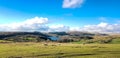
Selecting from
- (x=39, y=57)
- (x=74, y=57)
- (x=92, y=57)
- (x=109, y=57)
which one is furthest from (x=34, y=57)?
(x=109, y=57)

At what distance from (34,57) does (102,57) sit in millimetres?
12477

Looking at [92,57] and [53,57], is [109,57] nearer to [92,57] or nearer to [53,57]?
[92,57]

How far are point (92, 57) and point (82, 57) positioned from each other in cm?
185

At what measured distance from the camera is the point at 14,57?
1693 inches

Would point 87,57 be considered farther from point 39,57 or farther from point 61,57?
point 39,57

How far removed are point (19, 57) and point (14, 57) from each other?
35.5 inches

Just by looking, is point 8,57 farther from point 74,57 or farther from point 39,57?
point 74,57

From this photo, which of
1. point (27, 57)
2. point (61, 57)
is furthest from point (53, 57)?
point (27, 57)

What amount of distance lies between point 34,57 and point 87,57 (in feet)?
32.1

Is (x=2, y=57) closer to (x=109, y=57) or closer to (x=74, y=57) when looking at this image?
(x=74, y=57)

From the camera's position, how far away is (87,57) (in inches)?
1742

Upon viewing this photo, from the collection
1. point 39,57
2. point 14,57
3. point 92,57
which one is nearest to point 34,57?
point 39,57

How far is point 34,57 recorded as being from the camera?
43.4 metres

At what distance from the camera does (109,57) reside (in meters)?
43.4
